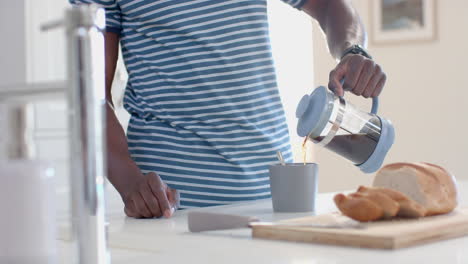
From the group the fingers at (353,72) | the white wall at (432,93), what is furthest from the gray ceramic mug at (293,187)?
the white wall at (432,93)

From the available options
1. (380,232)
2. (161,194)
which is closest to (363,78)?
(161,194)

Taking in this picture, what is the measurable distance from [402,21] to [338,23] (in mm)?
2923

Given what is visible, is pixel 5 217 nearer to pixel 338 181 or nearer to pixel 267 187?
pixel 267 187

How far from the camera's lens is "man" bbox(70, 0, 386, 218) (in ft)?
4.70

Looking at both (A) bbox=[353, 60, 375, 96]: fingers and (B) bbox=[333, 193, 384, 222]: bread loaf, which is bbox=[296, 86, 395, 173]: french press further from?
(B) bbox=[333, 193, 384, 222]: bread loaf

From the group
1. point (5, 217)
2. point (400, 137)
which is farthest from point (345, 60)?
point (400, 137)

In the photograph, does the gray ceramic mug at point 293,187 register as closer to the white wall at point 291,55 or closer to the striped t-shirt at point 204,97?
the striped t-shirt at point 204,97

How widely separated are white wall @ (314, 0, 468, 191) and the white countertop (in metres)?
3.38

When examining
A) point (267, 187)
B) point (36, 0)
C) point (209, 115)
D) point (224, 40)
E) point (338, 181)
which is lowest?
point (338, 181)

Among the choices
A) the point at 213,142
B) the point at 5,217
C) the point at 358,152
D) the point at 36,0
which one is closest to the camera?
the point at 5,217

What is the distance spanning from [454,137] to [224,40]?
2990mm

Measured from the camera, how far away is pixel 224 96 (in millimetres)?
1455

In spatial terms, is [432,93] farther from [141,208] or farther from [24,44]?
[141,208]

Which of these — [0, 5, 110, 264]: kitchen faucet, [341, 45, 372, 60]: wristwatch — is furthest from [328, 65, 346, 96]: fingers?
[0, 5, 110, 264]: kitchen faucet
